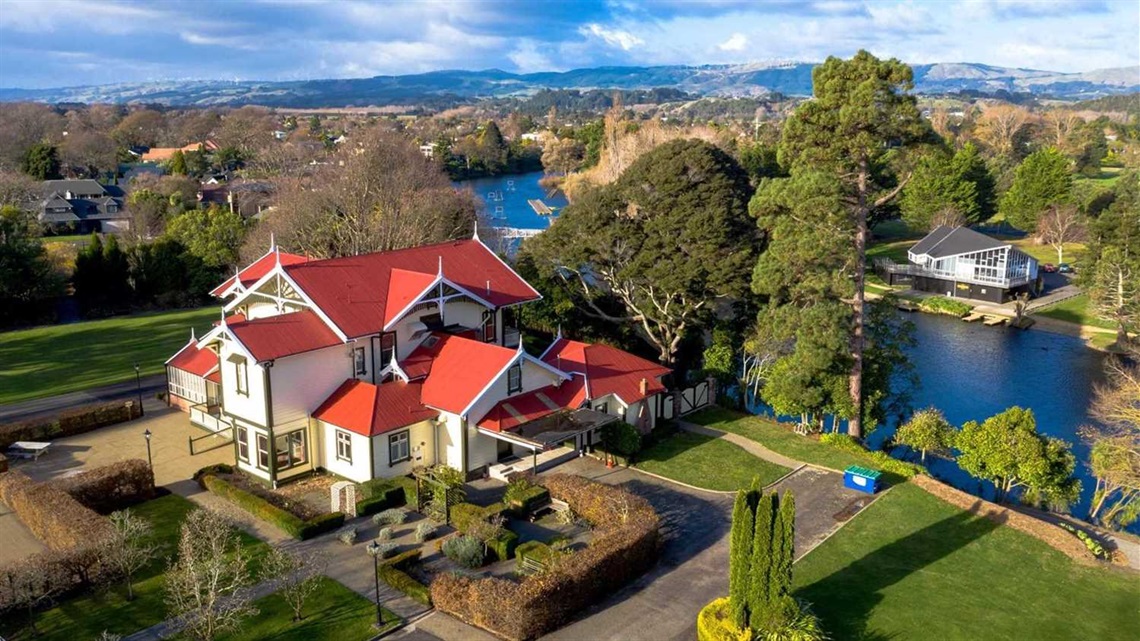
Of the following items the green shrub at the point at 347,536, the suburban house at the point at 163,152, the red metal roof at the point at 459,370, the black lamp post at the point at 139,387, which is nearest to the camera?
the green shrub at the point at 347,536

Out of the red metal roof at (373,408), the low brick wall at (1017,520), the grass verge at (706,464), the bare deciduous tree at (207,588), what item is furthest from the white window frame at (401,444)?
the low brick wall at (1017,520)

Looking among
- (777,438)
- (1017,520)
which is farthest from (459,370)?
(1017,520)

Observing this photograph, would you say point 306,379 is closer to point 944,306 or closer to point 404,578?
point 404,578

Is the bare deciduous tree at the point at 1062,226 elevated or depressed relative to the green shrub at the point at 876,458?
elevated

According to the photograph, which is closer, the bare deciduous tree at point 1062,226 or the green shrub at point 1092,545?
the green shrub at point 1092,545

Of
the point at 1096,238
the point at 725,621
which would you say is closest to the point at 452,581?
the point at 725,621

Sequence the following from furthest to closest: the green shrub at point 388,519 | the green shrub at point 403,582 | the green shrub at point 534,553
Result: the green shrub at point 388,519 < the green shrub at point 534,553 < the green shrub at point 403,582

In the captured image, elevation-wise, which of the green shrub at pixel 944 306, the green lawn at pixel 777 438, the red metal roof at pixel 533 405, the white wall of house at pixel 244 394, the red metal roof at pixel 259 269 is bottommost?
the green shrub at pixel 944 306

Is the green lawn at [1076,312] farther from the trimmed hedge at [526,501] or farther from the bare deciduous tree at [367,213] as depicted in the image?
the trimmed hedge at [526,501]
